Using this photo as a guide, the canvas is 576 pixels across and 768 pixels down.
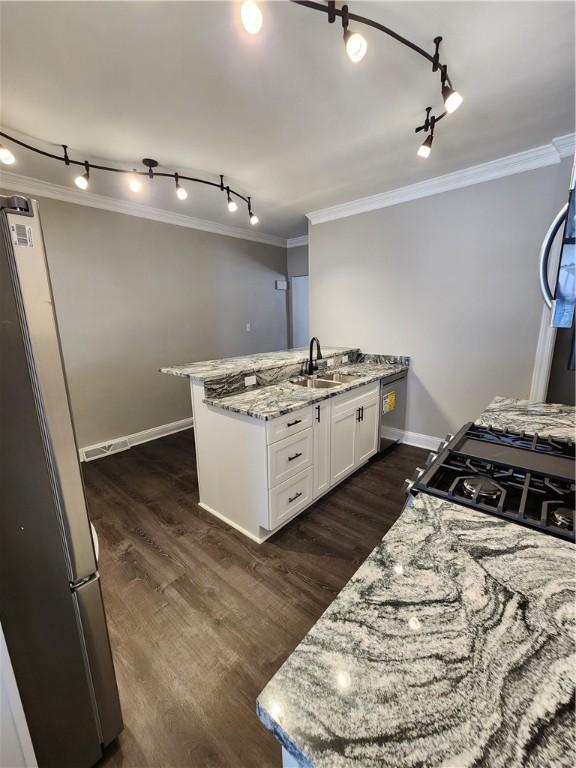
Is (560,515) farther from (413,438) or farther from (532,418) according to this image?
(413,438)

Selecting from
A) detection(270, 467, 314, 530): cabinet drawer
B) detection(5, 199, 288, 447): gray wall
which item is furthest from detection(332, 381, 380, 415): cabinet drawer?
detection(5, 199, 288, 447): gray wall

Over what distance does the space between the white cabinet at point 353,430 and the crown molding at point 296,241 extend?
3.16 metres

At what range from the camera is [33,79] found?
5.31ft

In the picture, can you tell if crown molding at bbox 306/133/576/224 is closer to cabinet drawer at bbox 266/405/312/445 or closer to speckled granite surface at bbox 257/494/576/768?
cabinet drawer at bbox 266/405/312/445

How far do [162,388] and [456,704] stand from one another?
13.0ft

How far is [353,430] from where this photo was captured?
2.77 m

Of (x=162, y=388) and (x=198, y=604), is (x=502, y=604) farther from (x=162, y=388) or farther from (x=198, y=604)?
(x=162, y=388)

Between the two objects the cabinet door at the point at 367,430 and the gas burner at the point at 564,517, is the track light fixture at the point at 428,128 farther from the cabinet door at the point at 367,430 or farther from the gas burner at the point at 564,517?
the gas burner at the point at 564,517

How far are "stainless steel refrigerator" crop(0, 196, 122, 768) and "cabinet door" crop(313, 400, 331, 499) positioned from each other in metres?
1.58

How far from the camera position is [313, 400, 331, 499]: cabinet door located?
2.34m

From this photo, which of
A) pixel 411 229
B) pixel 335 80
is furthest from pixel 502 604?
pixel 411 229

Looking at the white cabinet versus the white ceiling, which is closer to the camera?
the white ceiling

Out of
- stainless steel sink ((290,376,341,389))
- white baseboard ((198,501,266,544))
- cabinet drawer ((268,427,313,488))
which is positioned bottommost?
white baseboard ((198,501,266,544))

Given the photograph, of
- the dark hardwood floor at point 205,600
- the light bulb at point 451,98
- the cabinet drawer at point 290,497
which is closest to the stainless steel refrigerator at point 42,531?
the dark hardwood floor at point 205,600
